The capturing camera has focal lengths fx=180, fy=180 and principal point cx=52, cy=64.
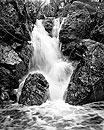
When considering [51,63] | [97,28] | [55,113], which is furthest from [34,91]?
[97,28]

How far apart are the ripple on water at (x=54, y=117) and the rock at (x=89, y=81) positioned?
1.47 ft

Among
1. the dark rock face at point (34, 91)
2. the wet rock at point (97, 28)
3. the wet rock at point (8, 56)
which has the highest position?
the wet rock at point (97, 28)

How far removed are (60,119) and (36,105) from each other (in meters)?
2.14

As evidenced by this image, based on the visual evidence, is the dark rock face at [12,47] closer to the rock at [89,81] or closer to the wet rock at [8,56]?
the wet rock at [8,56]

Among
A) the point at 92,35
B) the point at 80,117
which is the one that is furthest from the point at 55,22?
the point at 80,117

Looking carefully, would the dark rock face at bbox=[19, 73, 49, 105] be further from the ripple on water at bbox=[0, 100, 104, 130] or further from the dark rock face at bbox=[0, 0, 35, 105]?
the dark rock face at bbox=[0, 0, 35, 105]

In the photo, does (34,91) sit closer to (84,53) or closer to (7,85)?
(7,85)

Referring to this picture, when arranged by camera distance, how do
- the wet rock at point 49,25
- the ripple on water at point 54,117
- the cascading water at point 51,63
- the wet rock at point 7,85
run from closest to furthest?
1. the ripple on water at point 54,117
2. the wet rock at point 7,85
3. the cascading water at point 51,63
4. the wet rock at point 49,25

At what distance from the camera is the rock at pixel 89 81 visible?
1007 centimetres

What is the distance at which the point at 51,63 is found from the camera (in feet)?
50.1

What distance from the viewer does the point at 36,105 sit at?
9938 millimetres

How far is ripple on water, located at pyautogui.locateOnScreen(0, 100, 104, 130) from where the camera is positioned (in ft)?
24.8

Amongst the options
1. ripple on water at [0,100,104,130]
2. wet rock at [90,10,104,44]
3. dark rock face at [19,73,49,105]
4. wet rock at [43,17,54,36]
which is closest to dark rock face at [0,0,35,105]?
dark rock face at [19,73,49,105]

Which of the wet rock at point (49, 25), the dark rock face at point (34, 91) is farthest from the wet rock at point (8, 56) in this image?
the wet rock at point (49, 25)
